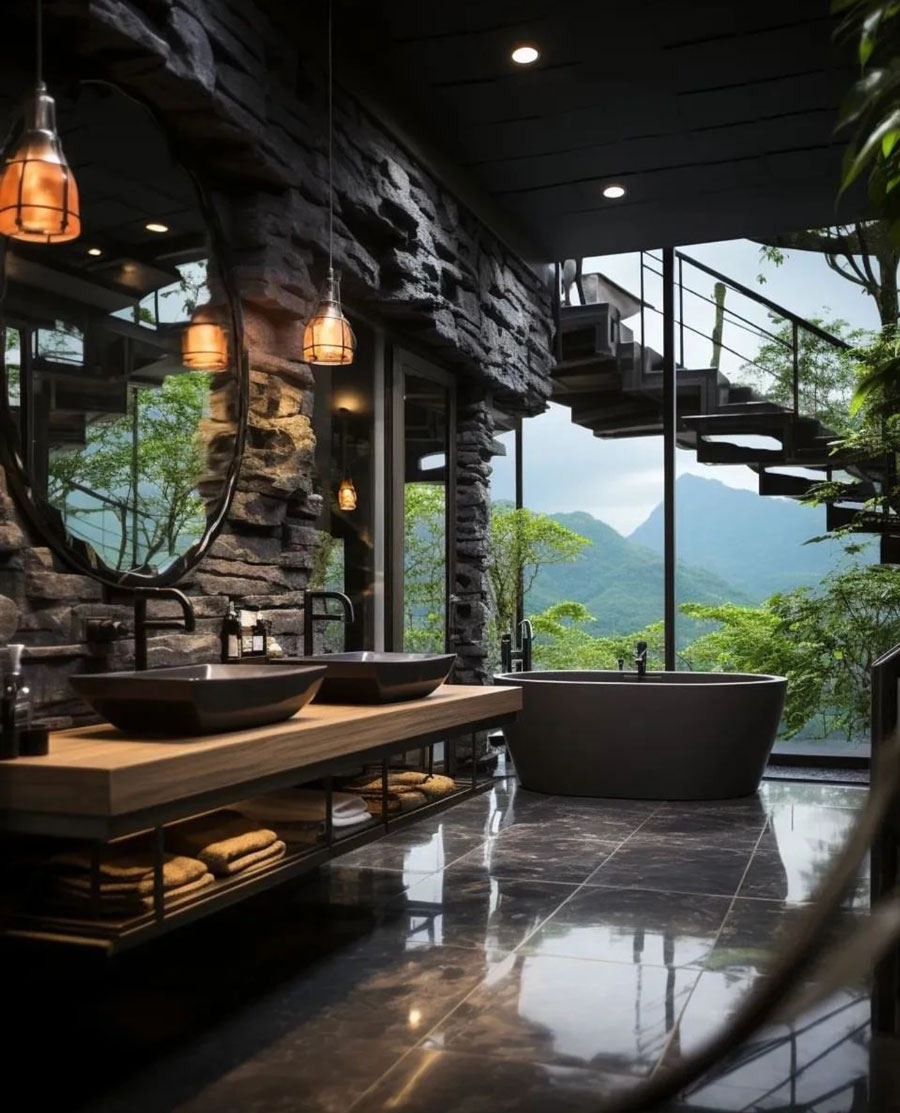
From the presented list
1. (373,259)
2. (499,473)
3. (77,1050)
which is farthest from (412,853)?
(499,473)

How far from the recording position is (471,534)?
6316 mm

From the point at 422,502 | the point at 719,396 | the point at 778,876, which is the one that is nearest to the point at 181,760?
the point at 778,876

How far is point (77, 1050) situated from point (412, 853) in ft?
7.00

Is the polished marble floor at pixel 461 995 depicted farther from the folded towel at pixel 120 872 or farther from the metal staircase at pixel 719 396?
the metal staircase at pixel 719 396

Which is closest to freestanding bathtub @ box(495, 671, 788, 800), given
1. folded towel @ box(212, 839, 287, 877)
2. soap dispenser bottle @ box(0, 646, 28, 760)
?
folded towel @ box(212, 839, 287, 877)

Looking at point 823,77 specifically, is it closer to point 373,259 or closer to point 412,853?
point 373,259

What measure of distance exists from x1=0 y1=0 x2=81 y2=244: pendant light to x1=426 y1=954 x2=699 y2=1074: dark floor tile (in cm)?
200

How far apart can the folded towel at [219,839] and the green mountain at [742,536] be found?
9647 millimetres

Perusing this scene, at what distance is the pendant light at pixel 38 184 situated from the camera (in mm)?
2305

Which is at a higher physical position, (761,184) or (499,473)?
(761,184)

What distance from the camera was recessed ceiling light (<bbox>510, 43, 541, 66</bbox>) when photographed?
4375mm

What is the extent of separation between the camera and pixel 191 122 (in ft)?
11.0

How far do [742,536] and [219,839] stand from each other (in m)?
11.1

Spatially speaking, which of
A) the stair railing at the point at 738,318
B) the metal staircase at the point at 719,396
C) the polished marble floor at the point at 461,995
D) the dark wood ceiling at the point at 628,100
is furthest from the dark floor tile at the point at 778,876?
the stair railing at the point at 738,318
